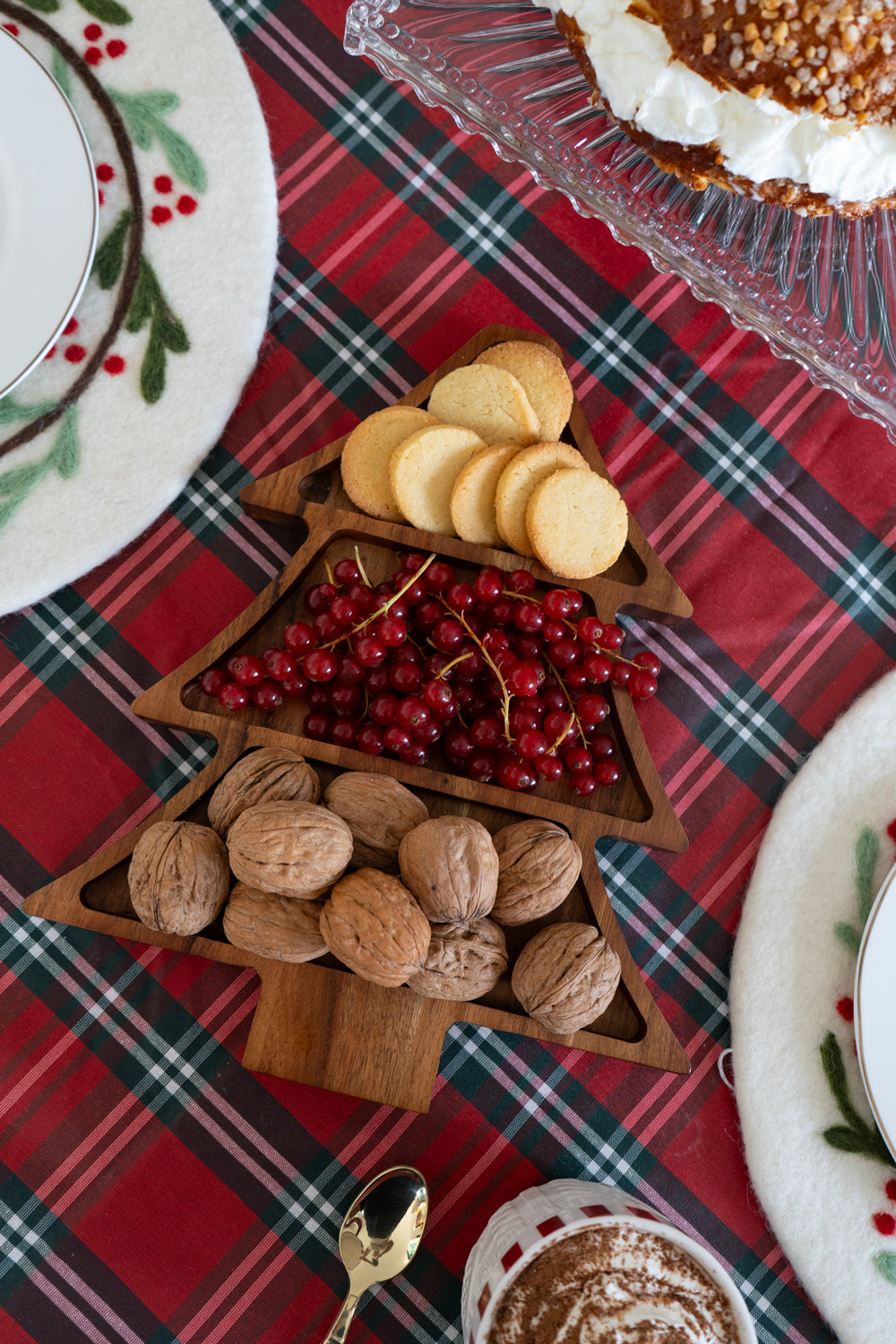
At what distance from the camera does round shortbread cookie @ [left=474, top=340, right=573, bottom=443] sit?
961 millimetres

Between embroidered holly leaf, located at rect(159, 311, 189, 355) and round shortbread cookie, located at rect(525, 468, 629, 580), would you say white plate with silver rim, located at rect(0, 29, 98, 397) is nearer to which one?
embroidered holly leaf, located at rect(159, 311, 189, 355)

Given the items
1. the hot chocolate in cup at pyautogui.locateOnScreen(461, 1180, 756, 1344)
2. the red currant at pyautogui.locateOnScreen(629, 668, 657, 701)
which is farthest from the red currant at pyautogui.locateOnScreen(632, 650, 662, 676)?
the hot chocolate in cup at pyautogui.locateOnScreen(461, 1180, 756, 1344)

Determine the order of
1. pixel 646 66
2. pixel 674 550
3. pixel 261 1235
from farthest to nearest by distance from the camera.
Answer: pixel 674 550 < pixel 261 1235 < pixel 646 66

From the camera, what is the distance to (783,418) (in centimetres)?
107

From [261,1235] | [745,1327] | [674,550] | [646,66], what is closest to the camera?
[646,66]

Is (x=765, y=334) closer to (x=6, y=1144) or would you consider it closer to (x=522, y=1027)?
(x=522, y=1027)

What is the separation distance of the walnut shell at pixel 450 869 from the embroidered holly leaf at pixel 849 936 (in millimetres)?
427

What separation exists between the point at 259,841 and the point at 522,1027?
31 centimetres

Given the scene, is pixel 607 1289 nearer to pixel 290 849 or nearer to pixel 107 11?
pixel 290 849

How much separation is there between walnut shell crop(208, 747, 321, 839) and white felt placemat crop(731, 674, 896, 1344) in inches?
20.0

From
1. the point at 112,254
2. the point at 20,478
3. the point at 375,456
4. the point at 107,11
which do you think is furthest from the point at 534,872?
the point at 107,11

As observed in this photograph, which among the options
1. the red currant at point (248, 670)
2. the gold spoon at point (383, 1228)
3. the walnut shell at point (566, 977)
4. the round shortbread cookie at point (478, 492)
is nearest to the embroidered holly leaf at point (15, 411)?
the red currant at point (248, 670)

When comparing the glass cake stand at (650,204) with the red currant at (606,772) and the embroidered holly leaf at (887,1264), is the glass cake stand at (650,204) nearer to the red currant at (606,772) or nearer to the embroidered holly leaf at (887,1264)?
the red currant at (606,772)

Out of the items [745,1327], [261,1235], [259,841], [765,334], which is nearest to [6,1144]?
[261,1235]
